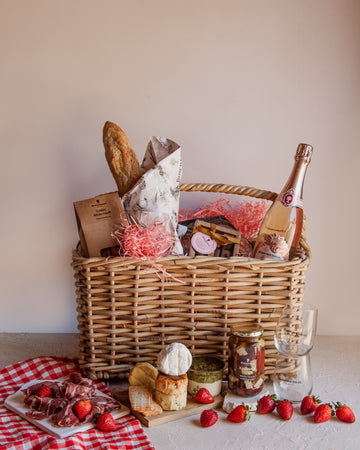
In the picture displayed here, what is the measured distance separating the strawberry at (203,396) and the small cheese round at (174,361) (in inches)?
2.4

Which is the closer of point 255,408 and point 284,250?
point 255,408

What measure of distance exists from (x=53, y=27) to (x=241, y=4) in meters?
0.52

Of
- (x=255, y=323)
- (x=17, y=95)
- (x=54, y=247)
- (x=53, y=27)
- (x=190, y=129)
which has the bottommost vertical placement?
(x=255, y=323)

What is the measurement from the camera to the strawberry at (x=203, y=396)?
→ 100cm

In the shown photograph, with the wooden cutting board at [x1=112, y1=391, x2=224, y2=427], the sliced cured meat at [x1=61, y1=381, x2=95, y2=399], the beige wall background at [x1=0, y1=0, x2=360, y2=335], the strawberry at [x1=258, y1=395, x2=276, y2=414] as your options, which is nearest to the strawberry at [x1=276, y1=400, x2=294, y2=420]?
the strawberry at [x1=258, y1=395, x2=276, y2=414]

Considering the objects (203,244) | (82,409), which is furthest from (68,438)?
(203,244)

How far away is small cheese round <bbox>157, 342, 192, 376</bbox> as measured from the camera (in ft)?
3.20

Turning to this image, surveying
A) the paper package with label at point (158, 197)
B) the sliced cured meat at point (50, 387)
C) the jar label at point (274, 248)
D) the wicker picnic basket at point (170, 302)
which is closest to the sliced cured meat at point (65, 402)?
the sliced cured meat at point (50, 387)

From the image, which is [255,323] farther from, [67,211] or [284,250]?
[67,211]

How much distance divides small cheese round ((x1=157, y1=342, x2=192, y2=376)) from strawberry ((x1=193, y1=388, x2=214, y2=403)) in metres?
0.06

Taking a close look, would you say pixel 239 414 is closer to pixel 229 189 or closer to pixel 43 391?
pixel 43 391

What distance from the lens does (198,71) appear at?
55.4 inches

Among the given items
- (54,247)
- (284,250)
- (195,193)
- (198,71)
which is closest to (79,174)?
(54,247)

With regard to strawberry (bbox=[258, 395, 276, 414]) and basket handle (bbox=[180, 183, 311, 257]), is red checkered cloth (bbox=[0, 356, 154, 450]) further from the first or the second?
basket handle (bbox=[180, 183, 311, 257])
